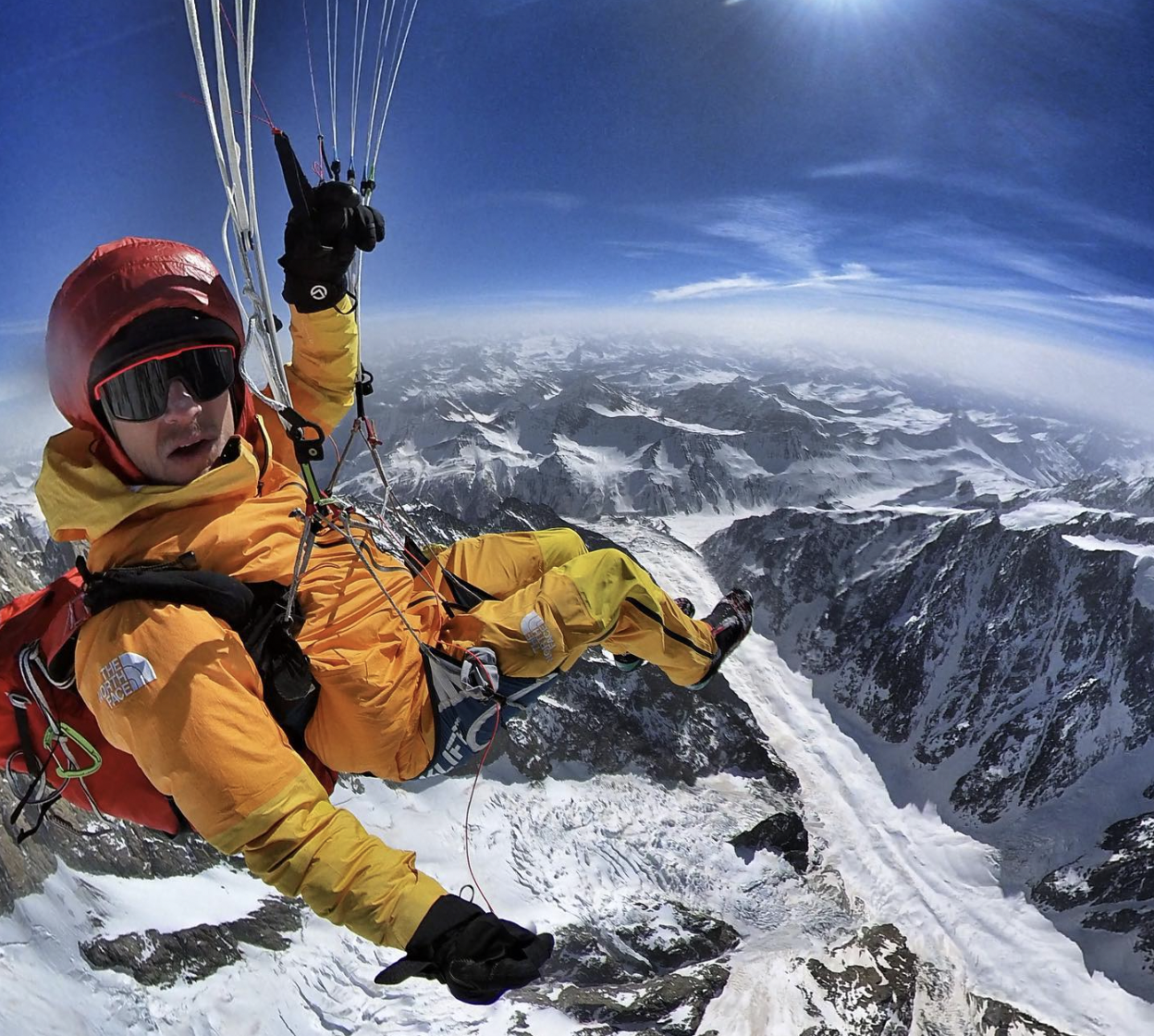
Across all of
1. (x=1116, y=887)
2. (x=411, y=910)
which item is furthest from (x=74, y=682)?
(x=1116, y=887)

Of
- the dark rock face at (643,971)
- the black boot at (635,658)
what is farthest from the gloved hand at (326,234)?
the dark rock face at (643,971)

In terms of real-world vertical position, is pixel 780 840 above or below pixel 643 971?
above

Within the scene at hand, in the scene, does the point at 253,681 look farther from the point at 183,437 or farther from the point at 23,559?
the point at 23,559

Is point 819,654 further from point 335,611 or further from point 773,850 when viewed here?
point 335,611

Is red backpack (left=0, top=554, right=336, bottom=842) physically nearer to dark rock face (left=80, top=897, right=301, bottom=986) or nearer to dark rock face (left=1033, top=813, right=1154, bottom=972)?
dark rock face (left=80, top=897, right=301, bottom=986)

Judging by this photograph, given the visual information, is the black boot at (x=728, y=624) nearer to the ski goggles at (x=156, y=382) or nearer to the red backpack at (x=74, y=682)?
the red backpack at (x=74, y=682)

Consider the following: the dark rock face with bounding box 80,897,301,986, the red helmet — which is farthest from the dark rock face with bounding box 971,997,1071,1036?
the red helmet

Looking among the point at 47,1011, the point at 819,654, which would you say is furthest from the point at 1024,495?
the point at 47,1011
